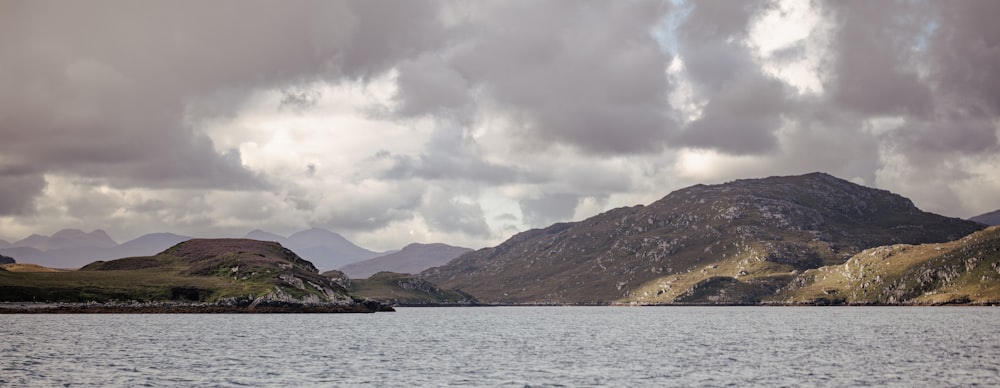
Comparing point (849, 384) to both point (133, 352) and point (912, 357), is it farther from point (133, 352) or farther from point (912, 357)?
point (133, 352)

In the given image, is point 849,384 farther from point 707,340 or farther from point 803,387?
point 707,340

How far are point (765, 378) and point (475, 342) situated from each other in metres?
66.7

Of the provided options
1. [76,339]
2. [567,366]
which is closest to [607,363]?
[567,366]

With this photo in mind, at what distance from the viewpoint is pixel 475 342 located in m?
134

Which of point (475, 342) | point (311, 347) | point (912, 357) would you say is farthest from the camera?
point (475, 342)

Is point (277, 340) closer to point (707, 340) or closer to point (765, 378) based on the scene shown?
point (707, 340)

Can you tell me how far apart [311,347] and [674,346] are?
194 feet

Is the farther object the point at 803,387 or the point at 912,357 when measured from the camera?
the point at 912,357

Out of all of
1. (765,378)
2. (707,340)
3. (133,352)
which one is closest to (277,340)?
(133,352)

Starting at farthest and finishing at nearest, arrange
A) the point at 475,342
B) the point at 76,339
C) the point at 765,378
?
the point at 475,342, the point at 76,339, the point at 765,378

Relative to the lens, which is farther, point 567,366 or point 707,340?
point 707,340

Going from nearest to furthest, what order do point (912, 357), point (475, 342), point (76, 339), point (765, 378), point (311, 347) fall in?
point (765, 378), point (912, 357), point (311, 347), point (76, 339), point (475, 342)

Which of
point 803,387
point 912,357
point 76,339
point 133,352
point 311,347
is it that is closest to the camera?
point 803,387

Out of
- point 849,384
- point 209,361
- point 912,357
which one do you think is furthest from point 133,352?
point 912,357
